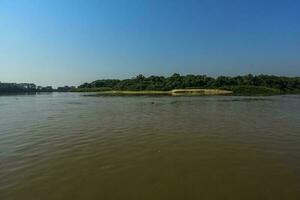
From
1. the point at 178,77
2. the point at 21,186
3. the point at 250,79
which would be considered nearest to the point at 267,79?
the point at 250,79

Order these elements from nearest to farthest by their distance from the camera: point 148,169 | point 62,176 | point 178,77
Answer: point 62,176, point 148,169, point 178,77

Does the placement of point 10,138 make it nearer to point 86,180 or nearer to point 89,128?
point 89,128

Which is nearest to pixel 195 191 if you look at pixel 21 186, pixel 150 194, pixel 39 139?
pixel 150 194

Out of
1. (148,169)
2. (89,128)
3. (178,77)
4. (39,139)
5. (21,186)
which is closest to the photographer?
(21,186)

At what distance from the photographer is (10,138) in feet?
44.0

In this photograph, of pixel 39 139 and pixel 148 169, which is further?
pixel 39 139

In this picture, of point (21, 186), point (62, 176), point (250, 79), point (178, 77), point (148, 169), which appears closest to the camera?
point (21, 186)

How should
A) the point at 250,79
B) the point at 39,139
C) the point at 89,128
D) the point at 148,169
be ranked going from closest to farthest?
the point at 148,169
the point at 39,139
the point at 89,128
the point at 250,79

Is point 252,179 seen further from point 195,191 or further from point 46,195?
point 46,195

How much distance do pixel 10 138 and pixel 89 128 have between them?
13.7ft

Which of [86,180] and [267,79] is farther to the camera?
[267,79]

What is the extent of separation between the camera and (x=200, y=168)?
26.8 feet

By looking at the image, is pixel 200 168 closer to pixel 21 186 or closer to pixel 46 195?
pixel 46 195

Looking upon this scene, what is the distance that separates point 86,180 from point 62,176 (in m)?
0.79
